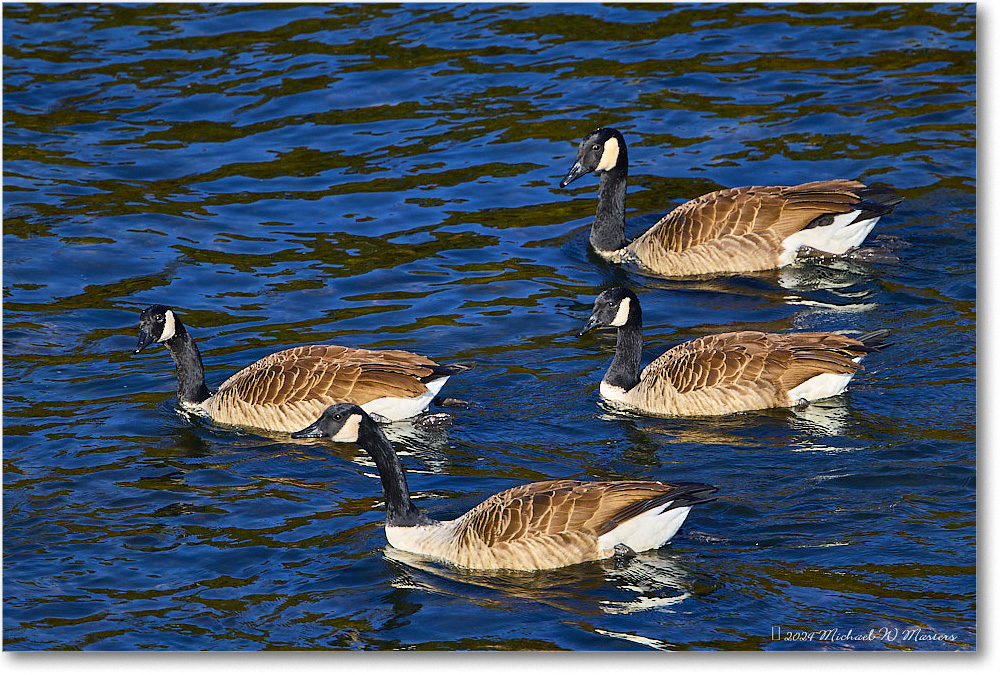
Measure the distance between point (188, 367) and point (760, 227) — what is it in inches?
262

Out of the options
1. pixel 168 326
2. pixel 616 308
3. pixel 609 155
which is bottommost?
pixel 616 308

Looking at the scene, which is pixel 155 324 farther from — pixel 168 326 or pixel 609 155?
pixel 609 155

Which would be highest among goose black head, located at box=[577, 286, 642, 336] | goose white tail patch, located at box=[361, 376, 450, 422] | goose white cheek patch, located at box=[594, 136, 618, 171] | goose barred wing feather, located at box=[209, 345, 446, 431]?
goose white cheek patch, located at box=[594, 136, 618, 171]

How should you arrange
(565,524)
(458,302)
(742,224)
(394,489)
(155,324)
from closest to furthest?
(565,524) < (394,489) < (155,324) < (458,302) < (742,224)

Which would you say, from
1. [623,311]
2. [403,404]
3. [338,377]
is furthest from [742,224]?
[338,377]

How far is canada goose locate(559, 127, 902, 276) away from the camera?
45.6ft

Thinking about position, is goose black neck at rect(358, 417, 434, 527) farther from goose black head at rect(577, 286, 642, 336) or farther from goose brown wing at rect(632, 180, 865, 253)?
goose brown wing at rect(632, 180, 865, 253)

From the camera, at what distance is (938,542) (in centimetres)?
849

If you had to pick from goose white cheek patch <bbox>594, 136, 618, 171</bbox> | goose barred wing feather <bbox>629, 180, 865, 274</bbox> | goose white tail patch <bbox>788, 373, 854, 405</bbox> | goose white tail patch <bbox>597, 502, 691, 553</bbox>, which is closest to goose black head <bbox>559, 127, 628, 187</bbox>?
goose white cheek patch <bbox>594, 136, 618, 171</bbox>

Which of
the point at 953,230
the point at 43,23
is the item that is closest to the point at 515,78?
the point at 953,230

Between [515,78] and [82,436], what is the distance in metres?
9.68

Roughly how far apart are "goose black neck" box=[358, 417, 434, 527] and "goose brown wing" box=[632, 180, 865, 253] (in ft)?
20.1

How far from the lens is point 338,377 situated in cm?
1137

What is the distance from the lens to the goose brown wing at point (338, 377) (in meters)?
11.2
